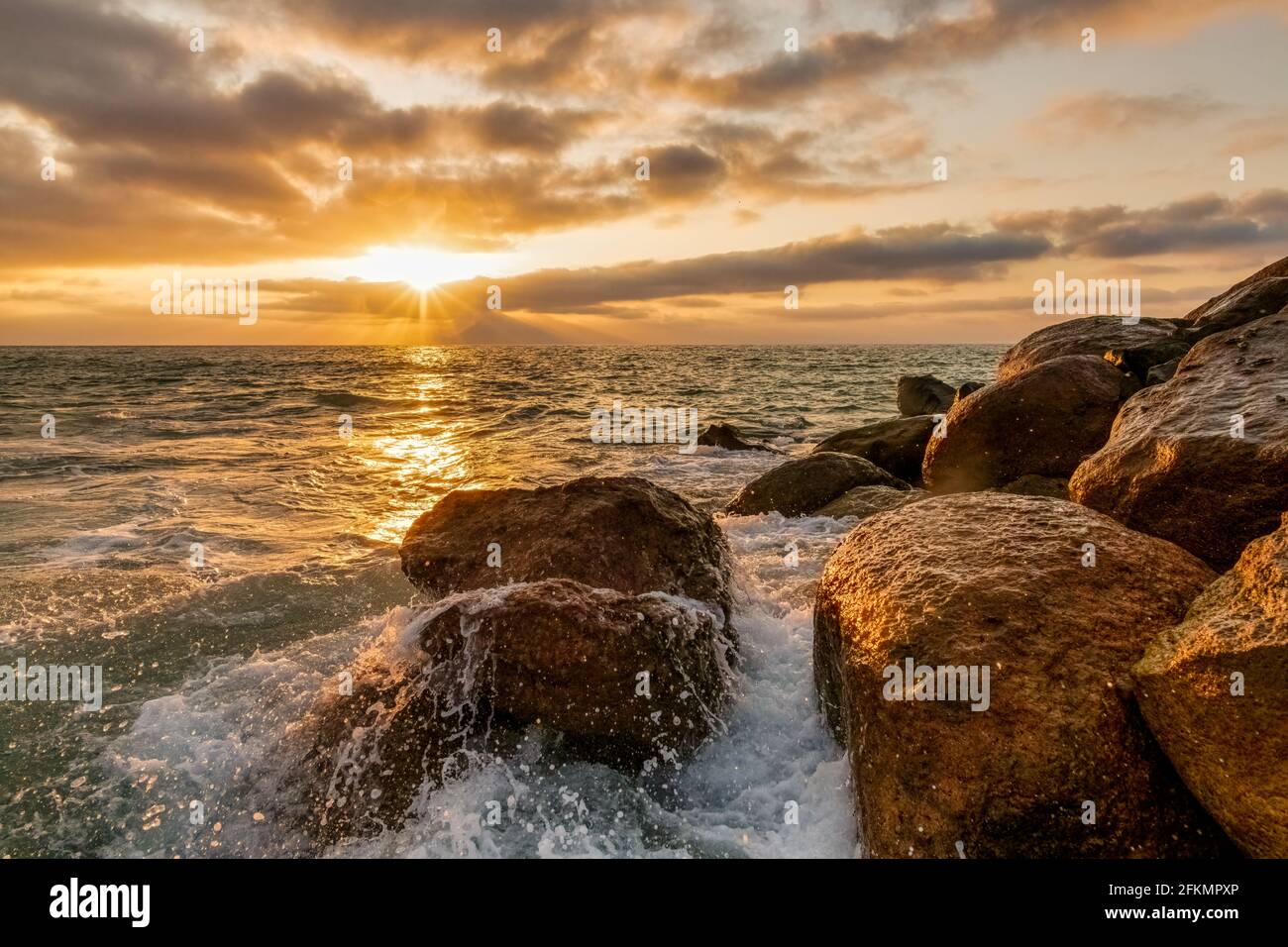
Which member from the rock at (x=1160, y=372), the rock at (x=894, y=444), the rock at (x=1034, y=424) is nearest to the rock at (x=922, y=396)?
the rock at (x=894, y=444)

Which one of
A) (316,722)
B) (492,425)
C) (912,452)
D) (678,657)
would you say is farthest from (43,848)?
(492,425)

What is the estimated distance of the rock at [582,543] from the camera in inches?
248

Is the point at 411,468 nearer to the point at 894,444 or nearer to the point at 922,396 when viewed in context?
the point at 894,444

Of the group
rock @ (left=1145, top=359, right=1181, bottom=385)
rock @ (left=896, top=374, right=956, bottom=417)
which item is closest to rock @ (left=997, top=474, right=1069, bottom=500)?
rock @ (left=1145, top=359, right=1181, bottom=385)

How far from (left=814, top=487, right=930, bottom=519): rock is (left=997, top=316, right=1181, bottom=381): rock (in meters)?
2.35

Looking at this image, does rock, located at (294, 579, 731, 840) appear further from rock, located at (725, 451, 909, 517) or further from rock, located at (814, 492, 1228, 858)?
rock, located at (725, 451, 909, 517)

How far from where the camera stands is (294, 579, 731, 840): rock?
473 centimetres

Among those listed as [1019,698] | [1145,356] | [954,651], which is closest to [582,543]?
[954,651]

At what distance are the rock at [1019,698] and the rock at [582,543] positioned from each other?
213 cm

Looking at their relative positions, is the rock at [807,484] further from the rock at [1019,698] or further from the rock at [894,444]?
the rock at [1019,698]

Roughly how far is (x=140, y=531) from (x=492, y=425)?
51.7 ft

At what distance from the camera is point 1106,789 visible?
328cm

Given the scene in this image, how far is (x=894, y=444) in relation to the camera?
1370cm
